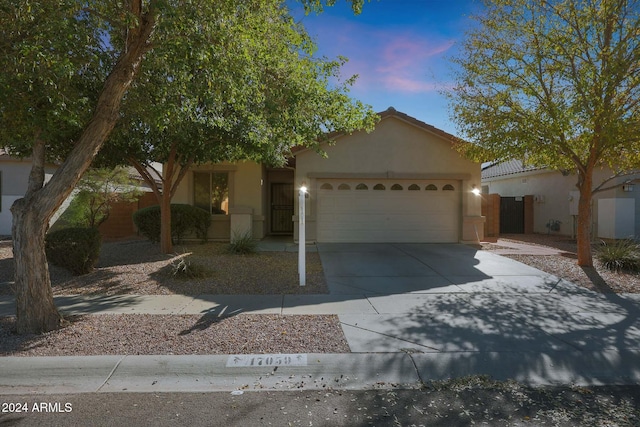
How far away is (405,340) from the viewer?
5449mm

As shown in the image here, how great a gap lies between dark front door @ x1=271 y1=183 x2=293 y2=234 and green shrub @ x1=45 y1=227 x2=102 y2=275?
9.24m

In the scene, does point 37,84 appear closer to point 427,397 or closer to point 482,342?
point 427,397

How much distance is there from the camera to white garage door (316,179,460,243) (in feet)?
47.0

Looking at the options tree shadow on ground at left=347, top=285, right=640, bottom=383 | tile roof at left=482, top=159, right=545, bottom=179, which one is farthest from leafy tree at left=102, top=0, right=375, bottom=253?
tile roof at left=482, top=159, right=545, bottom=179

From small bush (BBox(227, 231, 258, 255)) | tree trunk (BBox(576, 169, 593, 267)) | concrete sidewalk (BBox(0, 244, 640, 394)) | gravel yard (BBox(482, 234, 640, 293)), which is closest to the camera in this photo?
concrete sidewalk (BBox(0, 244, 640, 394))

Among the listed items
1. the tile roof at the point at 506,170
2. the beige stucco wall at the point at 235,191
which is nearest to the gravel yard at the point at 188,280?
the beige stucco wall at the point at 235,191

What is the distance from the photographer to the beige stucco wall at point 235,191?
1497 centimetres

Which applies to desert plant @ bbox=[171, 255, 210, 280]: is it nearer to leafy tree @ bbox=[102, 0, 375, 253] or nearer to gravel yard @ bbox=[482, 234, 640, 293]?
leafy tree @ bbox=[102, 0, 375, 253]

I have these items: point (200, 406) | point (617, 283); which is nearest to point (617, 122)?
point (617, 283)

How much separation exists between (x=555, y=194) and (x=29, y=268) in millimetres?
20043

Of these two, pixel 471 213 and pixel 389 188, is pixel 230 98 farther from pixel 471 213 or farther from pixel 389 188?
pixel 471 213

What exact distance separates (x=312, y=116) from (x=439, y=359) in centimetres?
606

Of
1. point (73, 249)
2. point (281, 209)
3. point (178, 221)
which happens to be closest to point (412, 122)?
point (281, 209)

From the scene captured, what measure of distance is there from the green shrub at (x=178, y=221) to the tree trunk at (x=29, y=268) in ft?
25.7
